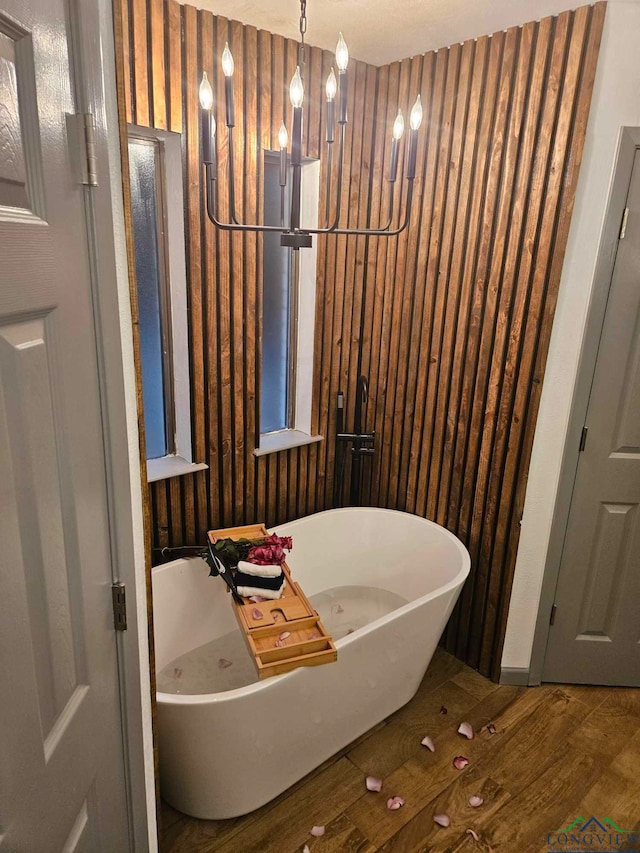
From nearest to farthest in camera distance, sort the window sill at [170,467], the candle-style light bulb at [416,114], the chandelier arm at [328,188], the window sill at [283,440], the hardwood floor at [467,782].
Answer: the candle-style light bulb at [416,114]
the hardwood floor at [467,782]
the window sill at [170,467]
the chandelier arm at [328,188]
the window sill at [283,440]

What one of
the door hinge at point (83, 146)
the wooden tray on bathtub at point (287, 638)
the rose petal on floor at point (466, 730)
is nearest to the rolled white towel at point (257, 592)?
the wooden tray on bathtub at point (287, 638)

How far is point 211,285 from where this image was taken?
2.45 metres

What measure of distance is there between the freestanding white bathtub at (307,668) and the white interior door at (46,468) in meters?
0.78

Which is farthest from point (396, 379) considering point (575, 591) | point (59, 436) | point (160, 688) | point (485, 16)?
point (59, 436)

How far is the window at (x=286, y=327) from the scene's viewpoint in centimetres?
279

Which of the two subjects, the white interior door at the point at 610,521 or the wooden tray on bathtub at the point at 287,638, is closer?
the wooden tray on bathtub at the point at 287,638

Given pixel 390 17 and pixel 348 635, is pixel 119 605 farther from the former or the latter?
pixel 390 17

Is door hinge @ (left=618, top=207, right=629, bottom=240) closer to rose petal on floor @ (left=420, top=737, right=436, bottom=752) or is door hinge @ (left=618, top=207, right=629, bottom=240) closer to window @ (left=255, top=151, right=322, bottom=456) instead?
window @ (left=255, top=151, right=322, bottom=456)

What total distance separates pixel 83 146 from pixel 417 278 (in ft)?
6.83

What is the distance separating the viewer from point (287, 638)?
193cm

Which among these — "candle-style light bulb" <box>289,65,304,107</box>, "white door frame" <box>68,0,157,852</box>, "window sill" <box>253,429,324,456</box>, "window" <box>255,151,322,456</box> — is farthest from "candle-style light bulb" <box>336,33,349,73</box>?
"window sill" <box>253,429,324,456</box>

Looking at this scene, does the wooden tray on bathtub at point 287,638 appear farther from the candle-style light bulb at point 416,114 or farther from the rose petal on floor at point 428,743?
the candle-style light bulb at point 416,114

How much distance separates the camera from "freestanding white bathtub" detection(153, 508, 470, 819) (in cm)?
180

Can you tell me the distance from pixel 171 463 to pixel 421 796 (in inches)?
66.5
